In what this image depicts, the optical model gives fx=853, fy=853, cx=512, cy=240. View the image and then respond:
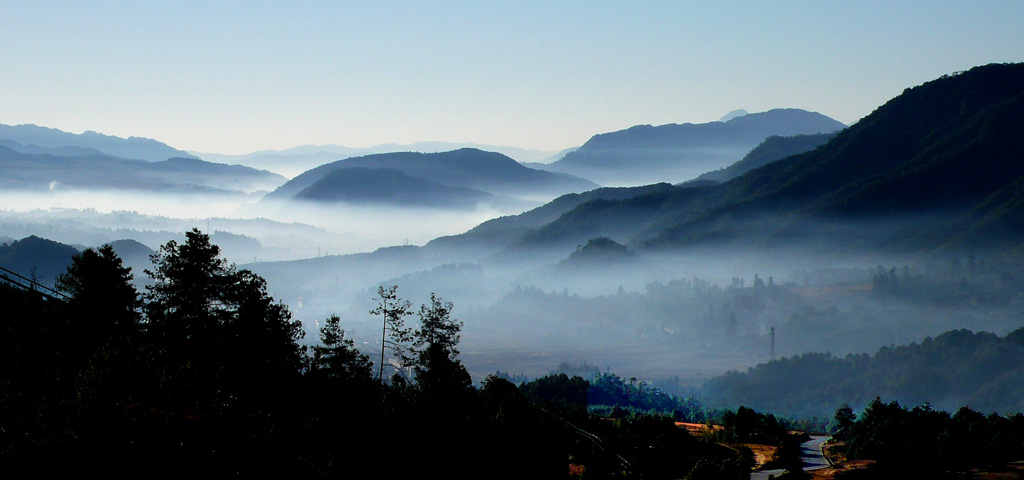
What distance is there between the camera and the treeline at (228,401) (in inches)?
1673

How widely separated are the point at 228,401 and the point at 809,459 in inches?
2058

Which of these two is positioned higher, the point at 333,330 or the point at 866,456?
the point at 333,330

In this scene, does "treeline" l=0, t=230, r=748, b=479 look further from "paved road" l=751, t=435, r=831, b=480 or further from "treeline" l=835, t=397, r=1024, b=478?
"treeline" l=835, t=397, r=1024, b=478

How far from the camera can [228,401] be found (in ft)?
160

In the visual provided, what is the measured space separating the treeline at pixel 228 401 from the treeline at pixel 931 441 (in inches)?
499

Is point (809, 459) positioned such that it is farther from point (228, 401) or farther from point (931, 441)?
point (228, 401)

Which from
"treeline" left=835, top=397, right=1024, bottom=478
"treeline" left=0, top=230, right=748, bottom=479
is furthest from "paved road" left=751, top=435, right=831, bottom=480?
"treeline" left=0, top=230, right=748, bottom=479

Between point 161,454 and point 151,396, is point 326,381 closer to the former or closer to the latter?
point 151,396

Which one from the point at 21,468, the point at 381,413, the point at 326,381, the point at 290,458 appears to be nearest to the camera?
the point at 21,468

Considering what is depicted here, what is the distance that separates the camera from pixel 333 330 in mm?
70250

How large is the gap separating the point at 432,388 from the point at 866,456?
3768 cm

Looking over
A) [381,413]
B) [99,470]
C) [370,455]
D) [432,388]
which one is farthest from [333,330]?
[99,470]

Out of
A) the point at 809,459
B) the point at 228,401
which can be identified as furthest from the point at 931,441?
the point at 228,401

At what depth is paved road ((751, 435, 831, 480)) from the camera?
212 feet
